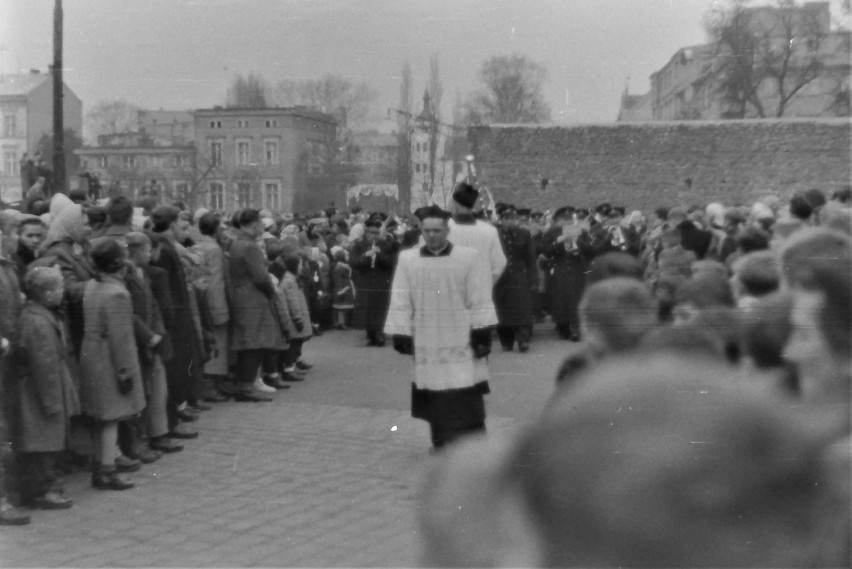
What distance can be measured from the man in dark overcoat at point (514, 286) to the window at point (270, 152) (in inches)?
24.8

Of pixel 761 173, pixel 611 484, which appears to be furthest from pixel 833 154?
pixel 611 484

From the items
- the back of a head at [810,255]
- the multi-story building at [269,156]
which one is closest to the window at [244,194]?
the multi-story building at [269,156]

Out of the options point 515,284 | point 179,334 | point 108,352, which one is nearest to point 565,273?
point 515,284

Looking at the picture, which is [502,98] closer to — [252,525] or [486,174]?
[486,174]

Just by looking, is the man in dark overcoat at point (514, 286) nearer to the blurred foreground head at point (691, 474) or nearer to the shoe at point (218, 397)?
the blurred foreground head at point (691, 474)

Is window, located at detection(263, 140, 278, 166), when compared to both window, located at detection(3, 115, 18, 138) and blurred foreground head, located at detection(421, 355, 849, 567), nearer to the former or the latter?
window, located at detection(3, 115, 18, 138)

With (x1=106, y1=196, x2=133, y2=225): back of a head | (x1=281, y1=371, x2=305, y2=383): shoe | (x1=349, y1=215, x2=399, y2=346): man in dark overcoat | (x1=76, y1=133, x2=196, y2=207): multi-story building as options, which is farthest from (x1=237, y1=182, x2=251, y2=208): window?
(x1=281, y1=371, x2=305, y2=383): shoe

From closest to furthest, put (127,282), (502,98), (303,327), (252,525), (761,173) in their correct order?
(761,173) < (502,98) < (252,525) < (303,327) < (127,282)

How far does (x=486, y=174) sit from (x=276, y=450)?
127 centimetres

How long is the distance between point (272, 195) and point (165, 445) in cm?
138

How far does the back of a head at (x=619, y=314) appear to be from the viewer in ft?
9.44

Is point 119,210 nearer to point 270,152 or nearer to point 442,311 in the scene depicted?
point 270,152

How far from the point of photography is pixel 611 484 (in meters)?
2.89

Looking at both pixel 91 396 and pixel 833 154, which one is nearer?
pixel 833 154
